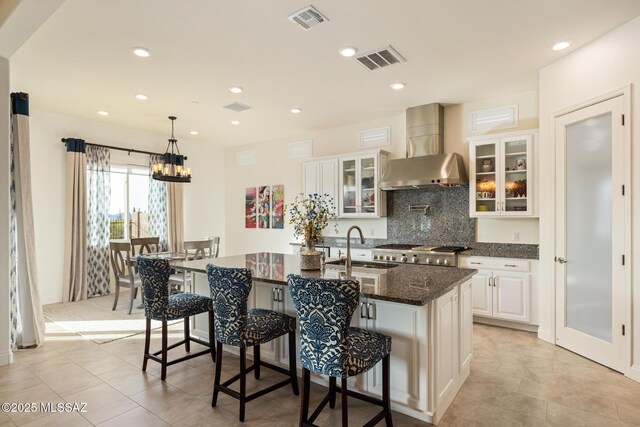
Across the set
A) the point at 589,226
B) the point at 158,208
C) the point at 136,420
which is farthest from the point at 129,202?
the point at 589,226

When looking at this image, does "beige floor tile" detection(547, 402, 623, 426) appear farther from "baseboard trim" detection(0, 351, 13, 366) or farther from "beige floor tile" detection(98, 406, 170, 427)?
"baseboard trim" detection(0, 351, 13, 366)

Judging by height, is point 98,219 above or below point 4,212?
below

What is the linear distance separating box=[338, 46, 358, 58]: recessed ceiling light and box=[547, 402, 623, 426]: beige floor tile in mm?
3401

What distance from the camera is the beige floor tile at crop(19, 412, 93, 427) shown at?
7.83 feet

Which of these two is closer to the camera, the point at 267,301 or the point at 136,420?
the point at 136,420

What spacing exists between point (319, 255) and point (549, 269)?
2678mm

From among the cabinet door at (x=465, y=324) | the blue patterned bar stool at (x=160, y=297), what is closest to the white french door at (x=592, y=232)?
the cabinet door at (x=465, y=324)

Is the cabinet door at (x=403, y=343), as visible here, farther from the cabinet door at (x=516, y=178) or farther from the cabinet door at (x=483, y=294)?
the cabinet door at (x=516, y=178)

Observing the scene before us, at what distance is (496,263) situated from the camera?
440 cm

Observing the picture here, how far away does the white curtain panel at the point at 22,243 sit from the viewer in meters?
3.66

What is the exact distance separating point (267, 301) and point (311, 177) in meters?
3.40

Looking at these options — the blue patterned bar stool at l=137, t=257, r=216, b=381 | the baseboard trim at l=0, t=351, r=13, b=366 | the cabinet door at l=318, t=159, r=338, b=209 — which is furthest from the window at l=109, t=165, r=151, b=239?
the blue patterned bar stool at l=137, t=257, r=216, b=381

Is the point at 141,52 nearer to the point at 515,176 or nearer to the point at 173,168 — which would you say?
the point at 173,168

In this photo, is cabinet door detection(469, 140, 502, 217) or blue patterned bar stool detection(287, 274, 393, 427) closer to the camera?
blue patterned bar stool detection(287, 274, 393, 427)
